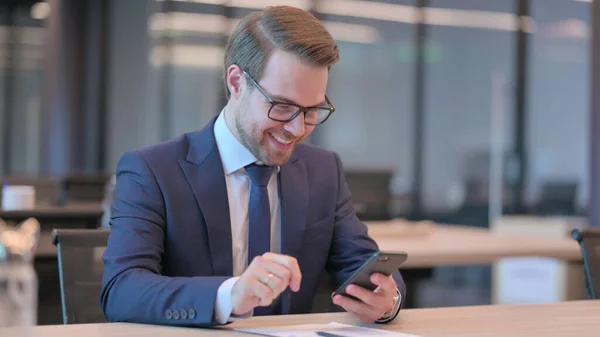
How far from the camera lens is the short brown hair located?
203 cm

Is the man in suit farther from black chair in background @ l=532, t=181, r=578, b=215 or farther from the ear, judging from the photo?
black chair in background @ l=532, t=181, r=578, b=215

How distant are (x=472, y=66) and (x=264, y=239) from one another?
7.72 meters

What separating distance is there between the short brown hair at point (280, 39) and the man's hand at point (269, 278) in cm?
54

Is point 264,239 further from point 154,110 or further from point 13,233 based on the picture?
point 154,110

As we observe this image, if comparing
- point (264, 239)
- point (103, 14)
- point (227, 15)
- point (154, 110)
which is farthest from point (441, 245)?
point (103, 14)

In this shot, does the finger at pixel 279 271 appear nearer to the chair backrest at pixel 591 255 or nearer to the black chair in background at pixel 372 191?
the chair backrest at pixel 591 255

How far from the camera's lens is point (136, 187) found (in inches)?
81.8

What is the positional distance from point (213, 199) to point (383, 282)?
1.64 ft

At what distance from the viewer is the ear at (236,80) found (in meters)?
2.09

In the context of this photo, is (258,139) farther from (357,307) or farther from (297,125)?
(357,307)

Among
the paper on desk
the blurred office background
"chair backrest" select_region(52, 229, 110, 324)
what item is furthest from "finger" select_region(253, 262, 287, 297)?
the blurred office background

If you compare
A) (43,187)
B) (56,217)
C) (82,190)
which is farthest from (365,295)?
(82,190)

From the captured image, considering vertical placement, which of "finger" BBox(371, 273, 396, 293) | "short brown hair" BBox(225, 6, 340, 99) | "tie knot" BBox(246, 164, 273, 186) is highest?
"short brown hair" BBox(225, 6, 340, 99)

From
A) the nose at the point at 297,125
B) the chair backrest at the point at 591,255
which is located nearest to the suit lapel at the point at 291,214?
the nose at the point at 297,125
